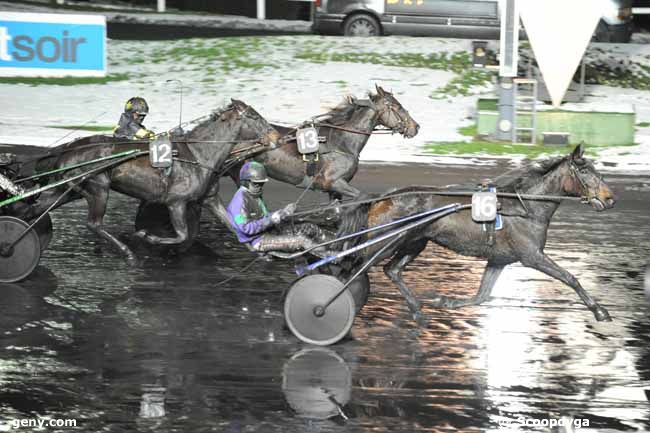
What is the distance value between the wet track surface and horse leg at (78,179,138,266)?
0.19 m

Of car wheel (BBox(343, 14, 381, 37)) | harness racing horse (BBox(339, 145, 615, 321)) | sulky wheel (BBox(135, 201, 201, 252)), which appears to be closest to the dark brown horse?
sulky wheel (BBox(135, 201, 201, 252))

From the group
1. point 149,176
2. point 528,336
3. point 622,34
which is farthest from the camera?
point 622,34

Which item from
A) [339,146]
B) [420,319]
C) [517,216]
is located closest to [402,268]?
[420,319]

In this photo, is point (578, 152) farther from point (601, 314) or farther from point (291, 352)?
point (291, 352)

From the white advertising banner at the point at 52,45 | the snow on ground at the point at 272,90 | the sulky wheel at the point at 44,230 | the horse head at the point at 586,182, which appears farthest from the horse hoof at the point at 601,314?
the white advertising banner at the point at 52,45

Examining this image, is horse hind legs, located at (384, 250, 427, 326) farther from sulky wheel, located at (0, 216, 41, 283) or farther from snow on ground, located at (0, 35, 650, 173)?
snow on ground, located at (0, 35, 650, 173)

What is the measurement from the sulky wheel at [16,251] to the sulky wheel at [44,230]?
0.67 m

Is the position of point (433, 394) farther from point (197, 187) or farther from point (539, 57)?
point (539, 57)

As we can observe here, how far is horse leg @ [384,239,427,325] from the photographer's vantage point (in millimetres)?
9510

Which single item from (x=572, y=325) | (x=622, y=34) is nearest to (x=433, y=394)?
(x=572, y=325)

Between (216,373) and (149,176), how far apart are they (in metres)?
3.28

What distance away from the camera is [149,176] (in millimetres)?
10984

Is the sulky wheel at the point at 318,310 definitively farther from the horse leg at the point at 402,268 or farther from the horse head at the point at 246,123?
the horse head at the point at 246,123

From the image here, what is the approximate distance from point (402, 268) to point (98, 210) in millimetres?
3247
